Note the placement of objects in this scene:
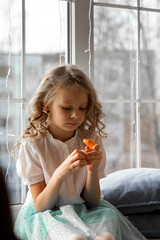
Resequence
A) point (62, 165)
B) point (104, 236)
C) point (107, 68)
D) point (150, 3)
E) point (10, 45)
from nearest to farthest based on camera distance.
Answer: point (104, 236), point (62, 165), point (10, 45), point (107, 68), point (150, 3)

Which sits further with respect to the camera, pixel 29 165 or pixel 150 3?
pixel 150 3

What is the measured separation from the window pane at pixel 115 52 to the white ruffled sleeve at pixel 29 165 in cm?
80

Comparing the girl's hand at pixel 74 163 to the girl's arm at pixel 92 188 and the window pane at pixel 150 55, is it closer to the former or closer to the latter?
the girl's arm at pixel 92 188

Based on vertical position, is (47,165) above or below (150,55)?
below

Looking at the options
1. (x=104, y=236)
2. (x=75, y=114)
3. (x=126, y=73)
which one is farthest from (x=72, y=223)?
(x=126, y=73)

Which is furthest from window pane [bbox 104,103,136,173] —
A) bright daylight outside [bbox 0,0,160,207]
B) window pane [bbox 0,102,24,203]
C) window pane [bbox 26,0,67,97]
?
window pane [bbox 0,102,24,203]

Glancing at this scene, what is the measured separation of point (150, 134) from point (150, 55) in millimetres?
550

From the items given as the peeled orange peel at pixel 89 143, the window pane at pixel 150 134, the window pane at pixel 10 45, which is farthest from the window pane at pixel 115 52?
the peeled orange peel at pixel 89 143

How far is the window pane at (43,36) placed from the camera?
199 cm

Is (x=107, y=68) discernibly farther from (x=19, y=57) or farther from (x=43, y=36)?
(x=19, y=57)

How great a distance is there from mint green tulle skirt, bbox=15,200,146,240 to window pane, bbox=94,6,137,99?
919mm

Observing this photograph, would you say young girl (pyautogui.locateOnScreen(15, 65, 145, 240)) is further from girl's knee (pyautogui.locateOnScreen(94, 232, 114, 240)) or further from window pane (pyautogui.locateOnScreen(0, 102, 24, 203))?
window pane (pyautogui.locateOnScreen(0, 102, 24, 203))

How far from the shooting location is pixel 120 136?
2359 mm

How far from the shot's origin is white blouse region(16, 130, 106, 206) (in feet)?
5.03
